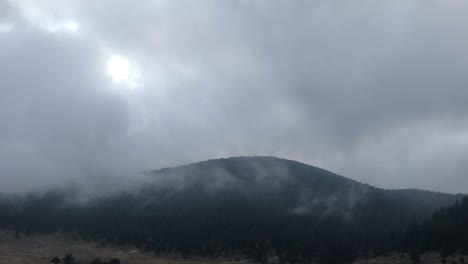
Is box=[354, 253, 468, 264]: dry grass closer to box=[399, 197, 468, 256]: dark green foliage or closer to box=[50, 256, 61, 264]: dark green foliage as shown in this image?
box=[399, 197, 468, 256]: dark green foliage

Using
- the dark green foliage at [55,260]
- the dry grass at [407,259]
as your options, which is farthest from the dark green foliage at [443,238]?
the dark green foliage at [55,260]

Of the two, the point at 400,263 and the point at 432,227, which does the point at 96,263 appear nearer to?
the point at 400,263

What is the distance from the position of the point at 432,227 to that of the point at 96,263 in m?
123

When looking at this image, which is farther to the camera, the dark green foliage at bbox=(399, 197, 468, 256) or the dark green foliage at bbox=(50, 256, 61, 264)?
the dark green foliage at bbox=(50, 256, 61, 264)

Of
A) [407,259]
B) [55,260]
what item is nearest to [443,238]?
[407,259]

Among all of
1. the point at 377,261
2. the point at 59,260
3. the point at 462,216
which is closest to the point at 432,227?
the point at 462,216

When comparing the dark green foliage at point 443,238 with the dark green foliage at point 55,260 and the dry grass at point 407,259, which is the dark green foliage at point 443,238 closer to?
the dry grass at point 407,259

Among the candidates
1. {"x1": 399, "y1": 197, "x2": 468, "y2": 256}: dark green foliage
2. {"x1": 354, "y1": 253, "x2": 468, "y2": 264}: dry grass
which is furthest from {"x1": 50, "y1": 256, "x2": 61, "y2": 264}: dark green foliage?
{"x1": 399, "y1": 197, "x2": 468, "y2": 256}: dark green foliage

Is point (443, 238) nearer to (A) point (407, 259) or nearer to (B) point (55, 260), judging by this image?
(A) point (407, 259)

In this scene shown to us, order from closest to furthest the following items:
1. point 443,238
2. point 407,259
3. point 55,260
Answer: point 407,259, point 443,238, point 55,260

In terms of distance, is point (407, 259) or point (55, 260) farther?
point (55, 260)

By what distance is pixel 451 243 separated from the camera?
170 m

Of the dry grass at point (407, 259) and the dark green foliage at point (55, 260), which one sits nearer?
the dry grass at point (407, 259)

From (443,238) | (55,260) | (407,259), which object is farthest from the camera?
(55,260)
